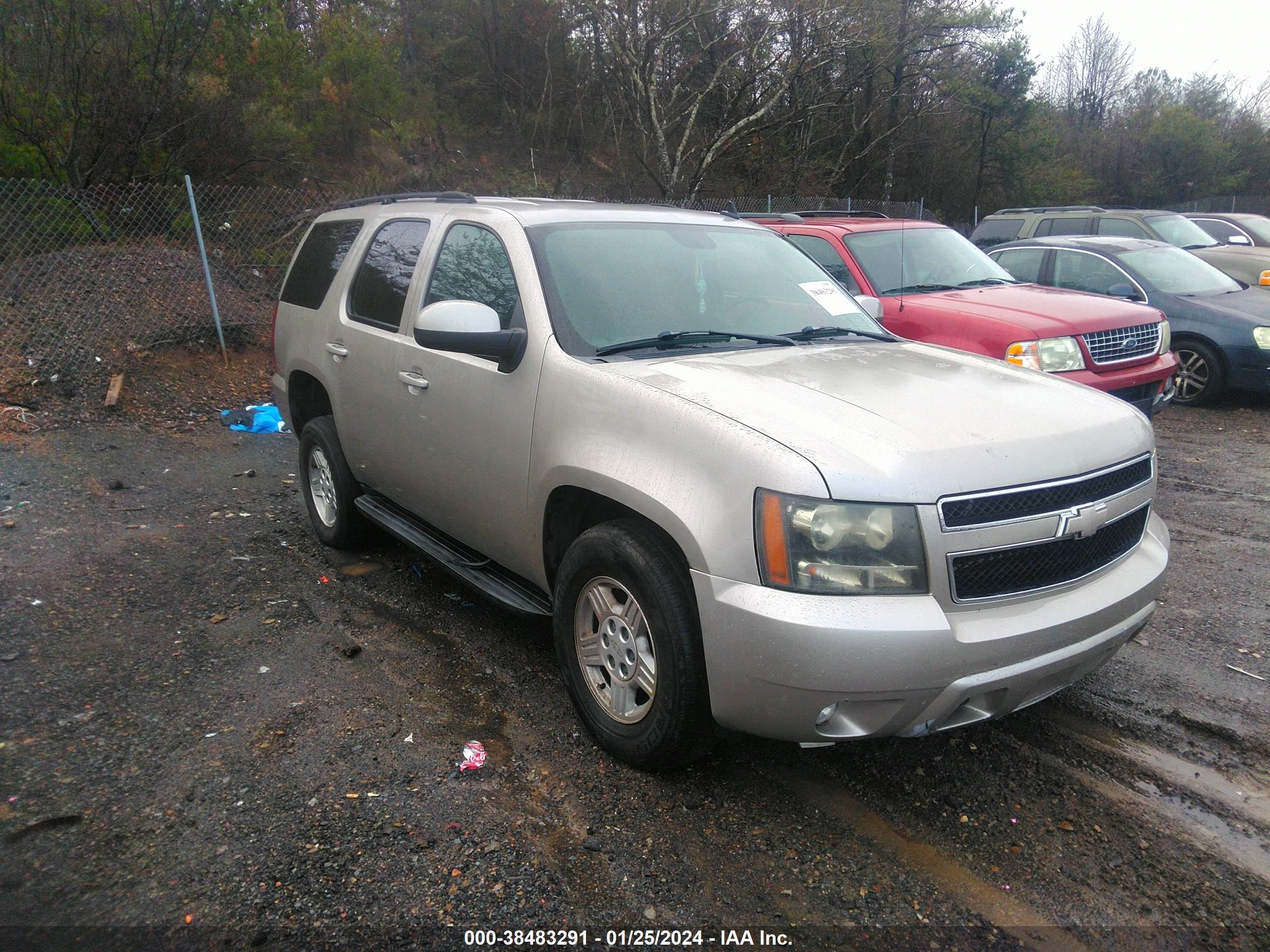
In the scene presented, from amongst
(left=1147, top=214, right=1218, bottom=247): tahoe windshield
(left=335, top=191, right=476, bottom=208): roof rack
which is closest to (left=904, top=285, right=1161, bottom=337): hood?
(left=335, top=191, right=476, bottom=208): roof rack

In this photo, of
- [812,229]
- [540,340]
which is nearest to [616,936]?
[540,340]

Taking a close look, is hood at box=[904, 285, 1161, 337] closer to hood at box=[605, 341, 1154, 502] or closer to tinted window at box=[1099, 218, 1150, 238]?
hood at box=[605, 341, 1154, 502]

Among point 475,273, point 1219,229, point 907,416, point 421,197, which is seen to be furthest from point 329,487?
point 1219,229

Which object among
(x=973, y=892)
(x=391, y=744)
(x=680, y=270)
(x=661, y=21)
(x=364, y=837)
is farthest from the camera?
(x=661, y=21)

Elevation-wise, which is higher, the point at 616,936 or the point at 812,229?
the point at 812,229

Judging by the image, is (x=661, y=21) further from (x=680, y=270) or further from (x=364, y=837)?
(x=364, y=837)

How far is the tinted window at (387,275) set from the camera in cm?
421

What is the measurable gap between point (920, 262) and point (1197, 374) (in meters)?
3.79

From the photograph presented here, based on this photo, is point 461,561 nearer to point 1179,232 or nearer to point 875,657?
point 875,657

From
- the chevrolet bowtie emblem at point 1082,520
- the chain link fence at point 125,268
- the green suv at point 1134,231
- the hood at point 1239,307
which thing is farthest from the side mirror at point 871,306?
the green suv at point 1134,231

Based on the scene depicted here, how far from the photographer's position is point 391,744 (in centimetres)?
319

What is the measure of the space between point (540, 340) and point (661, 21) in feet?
54.6

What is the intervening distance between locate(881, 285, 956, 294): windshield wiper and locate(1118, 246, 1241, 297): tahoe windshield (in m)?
3.50

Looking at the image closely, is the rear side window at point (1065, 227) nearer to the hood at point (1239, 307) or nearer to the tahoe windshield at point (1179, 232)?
the tahoe windshield at point (1179, 232)
